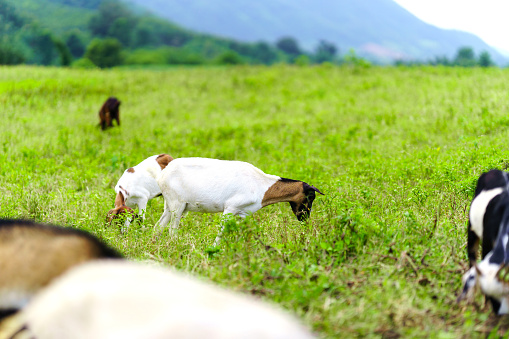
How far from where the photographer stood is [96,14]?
58250mm

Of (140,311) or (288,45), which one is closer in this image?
(140,311)

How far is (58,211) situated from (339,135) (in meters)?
7.27

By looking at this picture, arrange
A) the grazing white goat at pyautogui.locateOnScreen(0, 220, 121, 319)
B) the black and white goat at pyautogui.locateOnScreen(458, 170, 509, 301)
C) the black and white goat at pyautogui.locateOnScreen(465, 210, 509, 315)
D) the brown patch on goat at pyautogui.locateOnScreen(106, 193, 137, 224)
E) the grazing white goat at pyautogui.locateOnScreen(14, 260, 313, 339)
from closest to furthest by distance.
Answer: the grazing white goat at pyautogui.locateOnScreen(14, 260, 313, 339)
the grazing white goat at pyautogui.locateOnScreen(0, 220, 121, 319)
the black and white goat at pyautogui.locateOnScreen(465, 210, 509, 315)
the black and white goat at pyautogui.locateOnScreen(458, 170, 509, 301)
the brown patch on goat at pyautogui.locateOnScreen(106, 193, 137, 224)

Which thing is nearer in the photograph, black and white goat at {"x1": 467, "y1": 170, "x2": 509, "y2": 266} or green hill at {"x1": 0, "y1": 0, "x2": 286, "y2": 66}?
black and white goat at {"x1": 467, "y1": 170, "x2": 509, "y2": 266}

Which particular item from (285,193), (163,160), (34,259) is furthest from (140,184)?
(34,259)

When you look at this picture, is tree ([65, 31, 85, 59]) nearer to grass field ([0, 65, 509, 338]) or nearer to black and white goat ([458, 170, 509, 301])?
grass field ([0, 65, 509, 338])

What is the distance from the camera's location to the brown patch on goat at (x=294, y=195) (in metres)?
6.35

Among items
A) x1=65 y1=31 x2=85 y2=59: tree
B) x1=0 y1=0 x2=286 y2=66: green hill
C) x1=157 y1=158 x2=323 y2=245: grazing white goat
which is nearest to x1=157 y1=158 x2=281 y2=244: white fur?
x1=157 y1=158 x2=323 y2=245: grazing white goat

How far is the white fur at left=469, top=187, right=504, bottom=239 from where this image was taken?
3.87m

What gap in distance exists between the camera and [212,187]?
20.7 ft

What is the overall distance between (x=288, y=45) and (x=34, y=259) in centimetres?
5750

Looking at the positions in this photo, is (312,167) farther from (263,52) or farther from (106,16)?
(106,16)

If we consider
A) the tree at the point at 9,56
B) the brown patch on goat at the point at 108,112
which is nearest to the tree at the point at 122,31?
the tree at the point at 9,56

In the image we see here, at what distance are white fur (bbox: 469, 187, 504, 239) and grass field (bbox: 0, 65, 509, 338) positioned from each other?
0.42m
